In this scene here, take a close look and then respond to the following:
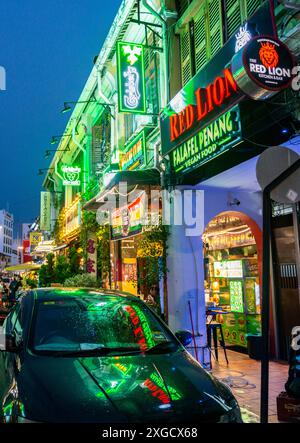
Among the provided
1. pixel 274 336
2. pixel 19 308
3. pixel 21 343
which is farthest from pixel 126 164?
pixel 21 343

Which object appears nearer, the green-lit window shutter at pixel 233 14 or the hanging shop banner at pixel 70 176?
the green-lit window shutter at pixel 233 14

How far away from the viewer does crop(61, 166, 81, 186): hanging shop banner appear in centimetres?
2067

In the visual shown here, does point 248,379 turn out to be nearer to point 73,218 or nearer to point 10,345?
point 10,345

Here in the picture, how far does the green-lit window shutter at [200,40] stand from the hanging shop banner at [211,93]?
1741 mm

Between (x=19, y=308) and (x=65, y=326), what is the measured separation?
966 millimetres

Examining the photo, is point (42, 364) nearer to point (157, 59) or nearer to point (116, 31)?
point (157, 59)

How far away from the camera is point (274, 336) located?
371 inches

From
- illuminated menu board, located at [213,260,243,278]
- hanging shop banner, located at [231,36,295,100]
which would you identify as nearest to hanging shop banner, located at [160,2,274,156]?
hanging shop banner, located at [231,36,295,100]

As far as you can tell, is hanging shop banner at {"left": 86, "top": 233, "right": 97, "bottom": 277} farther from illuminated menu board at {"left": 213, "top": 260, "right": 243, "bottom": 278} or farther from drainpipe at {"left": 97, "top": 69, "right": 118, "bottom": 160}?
illuminated menu board at {"left": 213, "top": 260, "right": 243, "bottom": 278}

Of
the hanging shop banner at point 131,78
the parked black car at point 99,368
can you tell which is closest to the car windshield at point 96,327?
the parked black car at point 99,368

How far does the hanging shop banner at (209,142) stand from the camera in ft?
21.3

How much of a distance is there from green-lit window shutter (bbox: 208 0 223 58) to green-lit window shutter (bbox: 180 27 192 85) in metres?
0.97

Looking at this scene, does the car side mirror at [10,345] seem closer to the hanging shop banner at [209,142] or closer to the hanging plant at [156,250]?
the hanging shop banner at [209,142]

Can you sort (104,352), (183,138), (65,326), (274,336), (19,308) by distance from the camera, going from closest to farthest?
(104,352)
(65,326)
(19,308)
(183,138)
(274,336)
